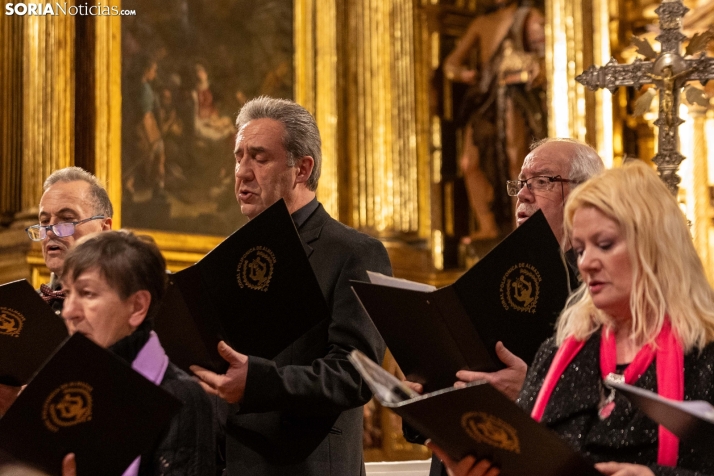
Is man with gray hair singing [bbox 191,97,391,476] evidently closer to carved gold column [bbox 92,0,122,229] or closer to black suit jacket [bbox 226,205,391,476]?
black suit jacket [bbox 226,205,391,476]

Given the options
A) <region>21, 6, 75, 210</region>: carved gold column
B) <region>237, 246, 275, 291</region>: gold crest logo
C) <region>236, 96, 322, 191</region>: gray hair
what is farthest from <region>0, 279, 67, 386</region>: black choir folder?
<region>21, 6, 75, 210</region>: carved gold column

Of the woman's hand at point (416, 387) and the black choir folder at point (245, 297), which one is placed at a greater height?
the black choir folder at point (245, 297)

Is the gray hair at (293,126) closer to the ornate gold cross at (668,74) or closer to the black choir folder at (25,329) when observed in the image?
the black choir folder at (25,329)

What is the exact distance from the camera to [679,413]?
7.18 feet

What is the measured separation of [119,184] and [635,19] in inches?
169

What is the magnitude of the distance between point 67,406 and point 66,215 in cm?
173

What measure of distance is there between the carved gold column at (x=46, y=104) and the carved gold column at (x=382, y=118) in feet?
8.10

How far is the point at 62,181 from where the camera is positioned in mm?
4367

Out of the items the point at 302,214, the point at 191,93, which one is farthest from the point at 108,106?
the point at 302,214

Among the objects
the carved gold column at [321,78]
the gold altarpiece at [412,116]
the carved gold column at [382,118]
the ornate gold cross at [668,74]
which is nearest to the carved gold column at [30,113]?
the gold altarpiece at [412,116]

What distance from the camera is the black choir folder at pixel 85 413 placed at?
2.61 m

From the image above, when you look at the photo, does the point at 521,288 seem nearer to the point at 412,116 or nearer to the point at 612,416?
the point at 612,416

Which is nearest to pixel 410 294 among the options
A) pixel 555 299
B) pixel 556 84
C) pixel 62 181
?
pixel 555 299

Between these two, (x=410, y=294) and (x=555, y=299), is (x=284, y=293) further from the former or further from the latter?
(x=555, y=299)
